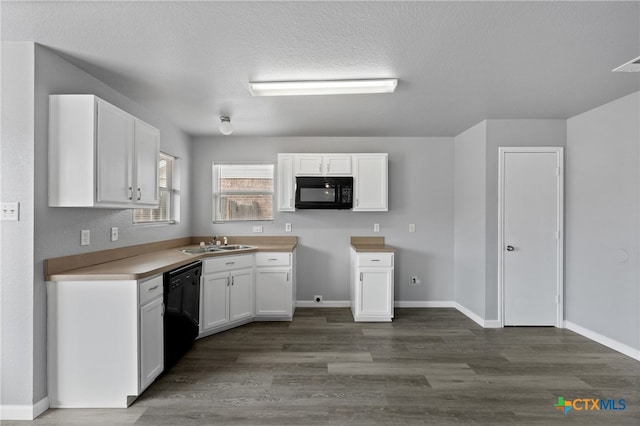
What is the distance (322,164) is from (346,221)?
0.89 metres

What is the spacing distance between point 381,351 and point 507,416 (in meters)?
1.16

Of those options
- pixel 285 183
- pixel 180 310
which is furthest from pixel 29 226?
pixel 285 183

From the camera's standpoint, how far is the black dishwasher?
2.61 m

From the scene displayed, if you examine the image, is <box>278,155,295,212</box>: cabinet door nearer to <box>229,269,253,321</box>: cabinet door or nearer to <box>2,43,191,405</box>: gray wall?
<box>229,269,253,321</box>: cabinet door

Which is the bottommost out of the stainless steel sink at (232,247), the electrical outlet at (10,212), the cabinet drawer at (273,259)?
the cabinet drawer at (273,259)

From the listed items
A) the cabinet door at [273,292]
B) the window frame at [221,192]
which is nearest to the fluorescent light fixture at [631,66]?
the cabinet door at [273,292]

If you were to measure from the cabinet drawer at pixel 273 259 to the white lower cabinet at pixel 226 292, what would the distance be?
12cm

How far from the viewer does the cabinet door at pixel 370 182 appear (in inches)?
166

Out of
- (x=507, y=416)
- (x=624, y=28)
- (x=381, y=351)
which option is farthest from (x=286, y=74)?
(x=507, y=416)

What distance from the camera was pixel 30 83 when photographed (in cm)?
204

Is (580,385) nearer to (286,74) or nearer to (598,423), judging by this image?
(598,423)

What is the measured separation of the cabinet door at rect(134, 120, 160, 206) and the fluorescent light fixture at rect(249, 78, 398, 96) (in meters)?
Answer: 1.01

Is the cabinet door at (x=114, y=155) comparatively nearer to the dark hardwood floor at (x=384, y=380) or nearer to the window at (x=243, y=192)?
the dark hardwood floor at (x=384, y=380)

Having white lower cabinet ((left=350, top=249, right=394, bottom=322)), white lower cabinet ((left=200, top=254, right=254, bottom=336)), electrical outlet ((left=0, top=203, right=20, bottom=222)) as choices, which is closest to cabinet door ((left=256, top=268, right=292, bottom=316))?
white lower cabinet ((left=200, top=254, right=254, bottom=336))
